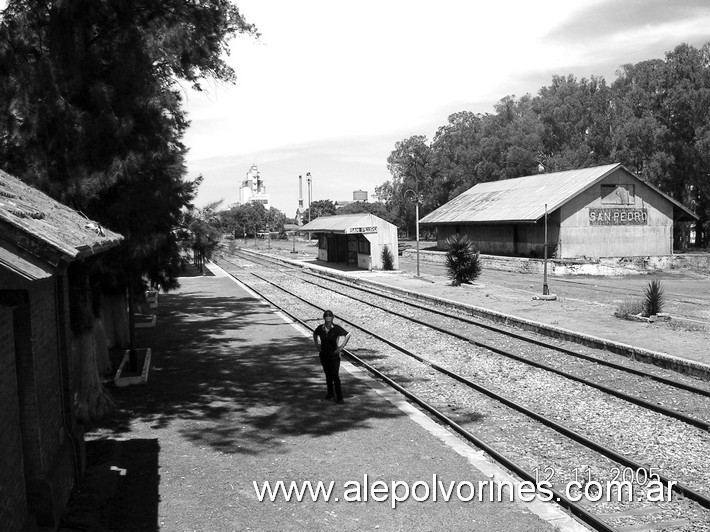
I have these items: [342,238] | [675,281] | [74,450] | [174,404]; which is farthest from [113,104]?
[342,238]

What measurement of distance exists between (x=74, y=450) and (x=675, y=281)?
3231 cm

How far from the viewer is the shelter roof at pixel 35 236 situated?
4930 millimetres

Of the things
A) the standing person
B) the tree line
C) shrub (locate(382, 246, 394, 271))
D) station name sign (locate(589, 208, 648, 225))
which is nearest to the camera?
the standing person

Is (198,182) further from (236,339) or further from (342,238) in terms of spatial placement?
(342,238)

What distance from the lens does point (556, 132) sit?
64.8 m

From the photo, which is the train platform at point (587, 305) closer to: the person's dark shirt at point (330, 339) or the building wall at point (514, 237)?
the building wall at point (514, 237)

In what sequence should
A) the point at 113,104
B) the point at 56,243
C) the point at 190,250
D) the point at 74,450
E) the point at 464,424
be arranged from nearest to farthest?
the point at 56,243
the point at 74,450
the point at 464,424
the point at 113,104
the point at 190,250

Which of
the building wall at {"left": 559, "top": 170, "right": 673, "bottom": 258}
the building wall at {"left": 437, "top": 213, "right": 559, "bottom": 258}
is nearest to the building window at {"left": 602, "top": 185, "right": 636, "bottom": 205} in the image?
the building wall at {"left": 559, "top": 170, "right": 673, "bottom": 258}

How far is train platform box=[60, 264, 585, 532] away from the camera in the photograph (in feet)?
22.3

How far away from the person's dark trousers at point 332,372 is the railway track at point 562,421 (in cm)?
132

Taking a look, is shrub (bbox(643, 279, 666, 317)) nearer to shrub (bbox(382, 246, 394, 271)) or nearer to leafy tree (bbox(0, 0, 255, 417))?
leafy tree (bbox(0, 0, 255, 417))

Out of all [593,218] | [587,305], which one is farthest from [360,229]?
[587,305]

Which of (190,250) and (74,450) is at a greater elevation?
(190,250)

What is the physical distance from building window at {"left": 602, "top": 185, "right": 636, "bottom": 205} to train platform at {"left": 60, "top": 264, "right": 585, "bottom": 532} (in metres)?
32.6
